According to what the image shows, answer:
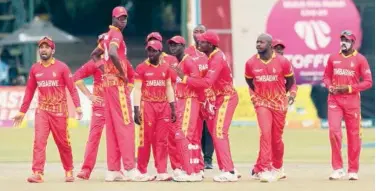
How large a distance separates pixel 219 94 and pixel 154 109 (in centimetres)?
92

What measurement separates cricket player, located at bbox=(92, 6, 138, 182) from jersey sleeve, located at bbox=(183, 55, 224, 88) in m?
0.89

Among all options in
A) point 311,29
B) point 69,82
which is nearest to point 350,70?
point 69,82

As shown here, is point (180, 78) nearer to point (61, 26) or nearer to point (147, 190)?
point (147, 190)

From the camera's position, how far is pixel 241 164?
70.2 ft

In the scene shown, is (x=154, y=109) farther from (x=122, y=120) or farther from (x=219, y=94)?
(x=219, y=94)

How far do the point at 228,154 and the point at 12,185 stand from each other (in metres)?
2.92

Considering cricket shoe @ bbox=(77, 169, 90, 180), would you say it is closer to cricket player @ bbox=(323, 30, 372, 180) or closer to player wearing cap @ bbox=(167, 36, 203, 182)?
player wearing cap @ bbox=(167, 36, 203, 182)

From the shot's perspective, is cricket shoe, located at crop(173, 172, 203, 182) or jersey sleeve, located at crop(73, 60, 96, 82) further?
jersey sleeve, located at crop(73, 60, 96, 82)

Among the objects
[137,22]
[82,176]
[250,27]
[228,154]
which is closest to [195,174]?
[228,154]

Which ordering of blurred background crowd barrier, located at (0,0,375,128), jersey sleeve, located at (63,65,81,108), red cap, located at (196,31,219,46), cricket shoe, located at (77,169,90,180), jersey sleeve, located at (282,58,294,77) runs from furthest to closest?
blurred background crowd barrier, located at (0,0,375,128) < cricket shoe, located at (77,169,90,180) < jersey sleeve, located at (282,58,294,77) < jersey sleeve, located at (63,65,81,108) < red cap, located at (196,31,219,46)

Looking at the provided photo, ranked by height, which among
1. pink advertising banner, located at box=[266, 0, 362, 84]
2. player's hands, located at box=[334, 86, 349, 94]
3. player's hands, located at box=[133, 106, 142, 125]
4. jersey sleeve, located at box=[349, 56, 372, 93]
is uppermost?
pink advertising banner, located at box=[266, 0, 362, 84]

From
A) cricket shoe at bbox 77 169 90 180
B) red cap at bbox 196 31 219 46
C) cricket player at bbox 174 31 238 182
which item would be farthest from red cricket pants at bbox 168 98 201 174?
cricket shoe at bbox 77 169 90 180

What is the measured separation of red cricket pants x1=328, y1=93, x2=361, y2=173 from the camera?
58.3 ft

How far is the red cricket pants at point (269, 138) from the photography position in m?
17.3
